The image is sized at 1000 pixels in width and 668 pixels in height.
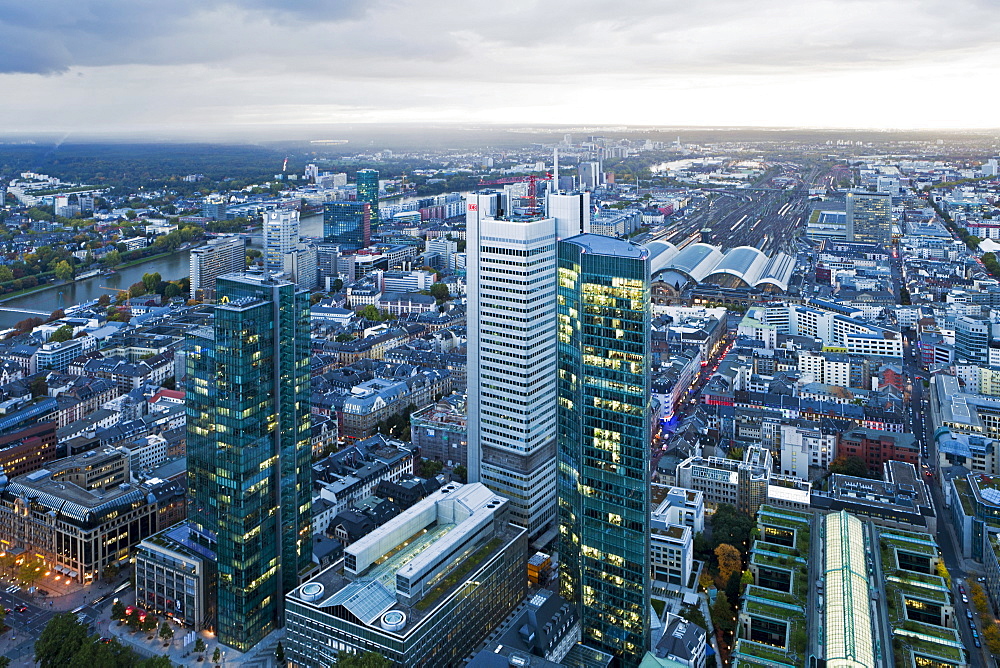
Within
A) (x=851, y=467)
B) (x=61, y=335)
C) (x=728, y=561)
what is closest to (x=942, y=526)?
(x=851, y=467)

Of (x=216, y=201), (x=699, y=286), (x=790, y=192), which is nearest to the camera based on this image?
(x=699, y=286)

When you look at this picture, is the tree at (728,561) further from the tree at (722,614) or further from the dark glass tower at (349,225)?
the dark glass tower at (349,225)

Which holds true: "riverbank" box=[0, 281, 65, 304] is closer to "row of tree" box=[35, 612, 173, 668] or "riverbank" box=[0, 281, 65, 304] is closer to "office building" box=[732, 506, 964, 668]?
"row of tree" box=[35, 612, 173, 668]

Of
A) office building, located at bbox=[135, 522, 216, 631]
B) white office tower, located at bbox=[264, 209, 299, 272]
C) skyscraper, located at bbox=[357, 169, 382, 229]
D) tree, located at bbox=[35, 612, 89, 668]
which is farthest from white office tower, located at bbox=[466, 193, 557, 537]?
skyscraper, located at bbox=[357, 169, 382, 229]

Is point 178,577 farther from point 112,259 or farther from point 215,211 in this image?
point 215,211

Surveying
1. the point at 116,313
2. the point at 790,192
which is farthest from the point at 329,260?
the point at 790,192

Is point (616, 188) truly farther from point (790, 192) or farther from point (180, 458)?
point (180, 458)
